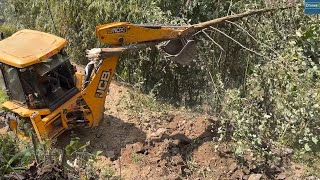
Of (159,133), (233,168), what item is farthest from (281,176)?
(159,133)

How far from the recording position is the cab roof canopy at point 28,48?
6.14 metres

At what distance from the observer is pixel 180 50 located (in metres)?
6.43

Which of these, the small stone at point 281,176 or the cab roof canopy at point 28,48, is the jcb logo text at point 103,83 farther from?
the small stone at point 281,176

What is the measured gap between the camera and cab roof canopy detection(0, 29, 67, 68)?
6.14m

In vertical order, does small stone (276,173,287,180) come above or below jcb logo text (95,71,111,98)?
below

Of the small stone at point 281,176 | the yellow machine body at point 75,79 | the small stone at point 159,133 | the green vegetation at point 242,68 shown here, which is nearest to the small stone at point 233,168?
the green vegetation at point 242,68

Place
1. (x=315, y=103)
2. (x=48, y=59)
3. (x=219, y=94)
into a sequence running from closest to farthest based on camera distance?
1. (x=315, y=103)
2. (x=48, y=59)
3. (x=219, y=94)

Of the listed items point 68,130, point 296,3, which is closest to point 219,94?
point 296,3

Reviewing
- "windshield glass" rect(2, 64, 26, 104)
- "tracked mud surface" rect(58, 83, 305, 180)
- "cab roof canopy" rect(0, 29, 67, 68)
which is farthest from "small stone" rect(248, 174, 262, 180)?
"windshield glass" rect(2, 64, 26, 104)

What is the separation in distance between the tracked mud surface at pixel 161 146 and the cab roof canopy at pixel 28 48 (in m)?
1.50

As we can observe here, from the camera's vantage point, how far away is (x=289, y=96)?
582 centimetres

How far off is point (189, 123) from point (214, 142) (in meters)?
0.66

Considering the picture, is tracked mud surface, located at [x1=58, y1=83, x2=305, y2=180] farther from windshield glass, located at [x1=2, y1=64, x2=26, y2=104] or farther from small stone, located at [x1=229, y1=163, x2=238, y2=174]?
windshield glass, located at [x1=2, y1=64, x2=26, y2=104]

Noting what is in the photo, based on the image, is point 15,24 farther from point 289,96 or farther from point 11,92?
point 289,96
